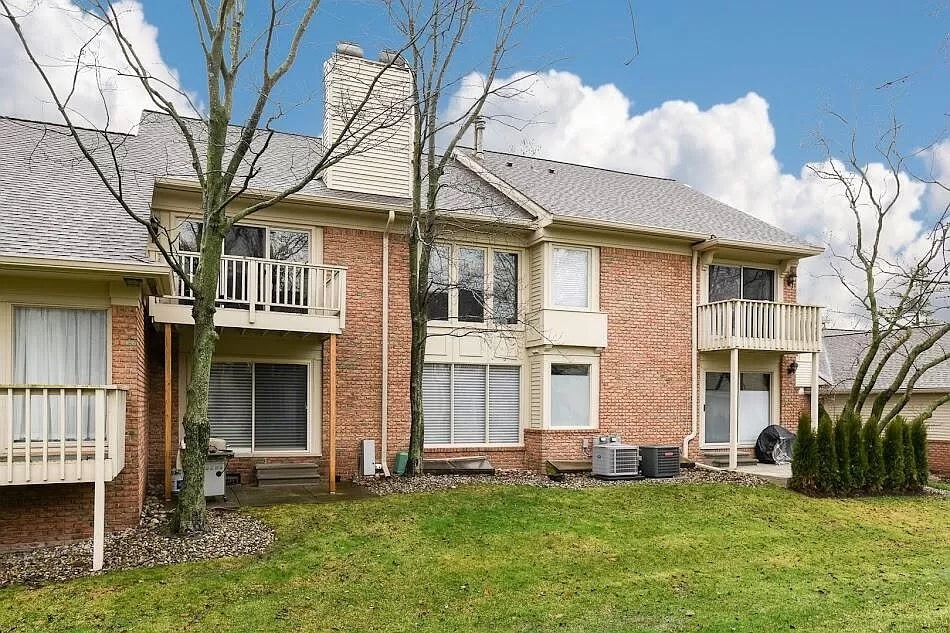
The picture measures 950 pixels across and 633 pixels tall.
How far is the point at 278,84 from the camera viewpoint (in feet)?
28.2

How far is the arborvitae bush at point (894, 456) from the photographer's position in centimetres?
1229

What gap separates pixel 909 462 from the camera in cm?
1247

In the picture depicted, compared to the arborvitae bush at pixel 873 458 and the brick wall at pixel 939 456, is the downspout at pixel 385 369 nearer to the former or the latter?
the arborvitae bush at pixel 873 458

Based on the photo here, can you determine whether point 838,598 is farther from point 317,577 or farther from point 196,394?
point 196,394

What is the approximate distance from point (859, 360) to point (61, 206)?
2204cm

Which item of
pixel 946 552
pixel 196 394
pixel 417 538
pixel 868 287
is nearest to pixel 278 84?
pixel 196 394

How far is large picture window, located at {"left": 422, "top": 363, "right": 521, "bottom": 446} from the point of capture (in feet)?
44.8

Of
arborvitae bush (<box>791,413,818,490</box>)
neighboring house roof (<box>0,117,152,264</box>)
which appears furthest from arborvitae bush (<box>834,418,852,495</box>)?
neighboring house roof (<box>0,117,152,264</box>)

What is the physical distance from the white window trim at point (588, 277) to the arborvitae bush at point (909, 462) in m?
5.74

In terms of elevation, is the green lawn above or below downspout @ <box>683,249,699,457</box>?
below

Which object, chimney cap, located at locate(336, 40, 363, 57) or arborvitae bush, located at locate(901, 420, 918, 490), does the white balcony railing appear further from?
arborvitae bush, located at locate(901, 420, 918, 490)

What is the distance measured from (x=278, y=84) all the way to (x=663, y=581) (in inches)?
271

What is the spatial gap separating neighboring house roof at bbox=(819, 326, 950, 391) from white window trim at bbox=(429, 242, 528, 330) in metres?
11.7

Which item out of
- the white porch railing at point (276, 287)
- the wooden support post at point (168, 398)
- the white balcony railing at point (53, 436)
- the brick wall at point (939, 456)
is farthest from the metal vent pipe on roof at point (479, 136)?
the brick wall at point (939, 456)
